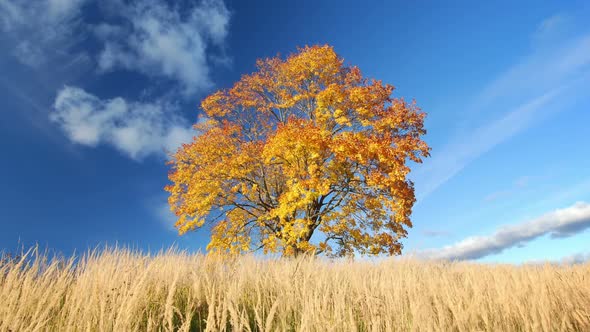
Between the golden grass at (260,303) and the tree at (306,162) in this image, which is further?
the tree at (306,162)

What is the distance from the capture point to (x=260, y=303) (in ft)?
19.9

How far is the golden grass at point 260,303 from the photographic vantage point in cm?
436

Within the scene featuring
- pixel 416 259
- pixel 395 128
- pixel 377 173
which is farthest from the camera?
pixel 395 128

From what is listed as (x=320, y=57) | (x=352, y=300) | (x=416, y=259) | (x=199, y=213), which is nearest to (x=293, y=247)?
(x=199, y=213)

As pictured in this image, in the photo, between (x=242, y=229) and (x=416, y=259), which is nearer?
(x=416, y=259)

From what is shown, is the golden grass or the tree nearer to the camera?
the golden grass

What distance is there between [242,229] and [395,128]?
32.8ft

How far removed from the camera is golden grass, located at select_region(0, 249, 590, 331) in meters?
4.36

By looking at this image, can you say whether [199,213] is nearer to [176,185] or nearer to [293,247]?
[176,185]

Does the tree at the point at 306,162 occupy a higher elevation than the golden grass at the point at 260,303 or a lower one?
higher

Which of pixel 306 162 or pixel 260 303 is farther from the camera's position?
pixel 306 162

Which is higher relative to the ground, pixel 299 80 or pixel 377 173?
pixel 299 80

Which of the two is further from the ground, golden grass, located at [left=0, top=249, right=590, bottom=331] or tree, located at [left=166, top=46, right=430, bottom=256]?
tree, located at [left=166, top=46, right=430, bottom=256]

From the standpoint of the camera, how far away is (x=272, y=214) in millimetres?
17859
